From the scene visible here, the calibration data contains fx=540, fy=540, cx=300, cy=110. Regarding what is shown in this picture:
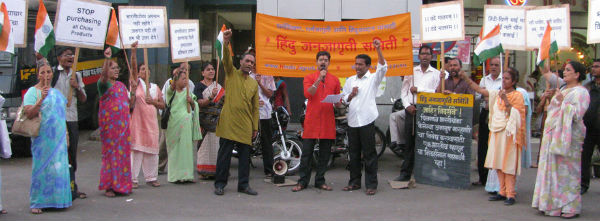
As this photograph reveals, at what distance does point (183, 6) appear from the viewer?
1400 cm

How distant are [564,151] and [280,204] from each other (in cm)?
300

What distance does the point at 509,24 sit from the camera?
6613 millimetres

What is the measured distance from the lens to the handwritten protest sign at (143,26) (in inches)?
263

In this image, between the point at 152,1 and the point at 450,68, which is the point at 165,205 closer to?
the point at 450,68

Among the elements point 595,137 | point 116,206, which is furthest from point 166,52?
point 595,137

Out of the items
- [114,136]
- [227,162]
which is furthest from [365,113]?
[114,136]

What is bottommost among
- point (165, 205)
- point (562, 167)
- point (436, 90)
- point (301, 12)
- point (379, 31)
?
point (165, 205)

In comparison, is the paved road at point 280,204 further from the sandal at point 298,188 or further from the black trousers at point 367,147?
the black trousers at point 367,147

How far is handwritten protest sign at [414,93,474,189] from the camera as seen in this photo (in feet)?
22.2

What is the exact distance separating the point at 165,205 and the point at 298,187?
168cm

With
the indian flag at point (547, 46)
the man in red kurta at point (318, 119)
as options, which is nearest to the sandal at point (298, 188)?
the man in red kurta at point (318, 119)

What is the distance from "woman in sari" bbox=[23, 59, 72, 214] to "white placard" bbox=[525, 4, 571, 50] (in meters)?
5.40

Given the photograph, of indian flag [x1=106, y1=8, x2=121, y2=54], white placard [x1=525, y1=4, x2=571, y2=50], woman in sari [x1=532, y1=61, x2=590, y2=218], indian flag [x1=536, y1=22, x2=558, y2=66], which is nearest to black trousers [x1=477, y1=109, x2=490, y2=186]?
white placard [x1=525, y1=4, x2=571, y2=50]

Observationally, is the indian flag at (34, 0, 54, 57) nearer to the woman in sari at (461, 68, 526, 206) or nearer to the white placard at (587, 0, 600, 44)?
the woman in sari at (461, 68, 526, 206)
